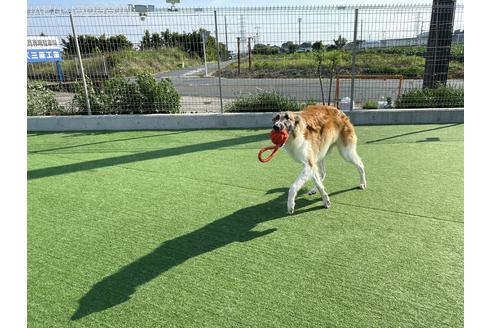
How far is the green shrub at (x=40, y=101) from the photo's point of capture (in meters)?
8.70

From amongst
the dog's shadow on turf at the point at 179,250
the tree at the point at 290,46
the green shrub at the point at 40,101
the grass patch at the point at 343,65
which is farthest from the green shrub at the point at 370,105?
the green shrub at the point at 40,101

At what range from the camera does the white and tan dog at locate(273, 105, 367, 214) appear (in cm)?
357

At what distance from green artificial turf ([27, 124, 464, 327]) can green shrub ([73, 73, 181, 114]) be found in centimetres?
313

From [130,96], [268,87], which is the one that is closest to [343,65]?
[268,87]

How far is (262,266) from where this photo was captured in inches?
111

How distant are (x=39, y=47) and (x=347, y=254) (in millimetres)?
9127

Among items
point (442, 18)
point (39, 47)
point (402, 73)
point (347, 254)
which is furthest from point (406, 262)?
point (39, 47)

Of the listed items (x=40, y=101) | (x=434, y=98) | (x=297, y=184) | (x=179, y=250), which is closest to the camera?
(x=179, y=250)

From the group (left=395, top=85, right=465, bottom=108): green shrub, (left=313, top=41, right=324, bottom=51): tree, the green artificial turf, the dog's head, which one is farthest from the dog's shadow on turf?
(left=395, top=85, right=465, bottom=108): green shrub

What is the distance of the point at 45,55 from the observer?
8438 millimetres

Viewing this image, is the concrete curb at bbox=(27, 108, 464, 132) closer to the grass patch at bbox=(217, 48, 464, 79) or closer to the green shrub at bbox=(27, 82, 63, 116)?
the green shrub at bbox=(27, 82, 63, 116)

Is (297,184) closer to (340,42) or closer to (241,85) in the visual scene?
(340,42)

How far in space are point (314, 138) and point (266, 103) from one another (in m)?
4.91

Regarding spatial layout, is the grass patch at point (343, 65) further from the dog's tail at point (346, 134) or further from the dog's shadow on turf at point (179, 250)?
the dog's shadow on turf at point (179, 250)
